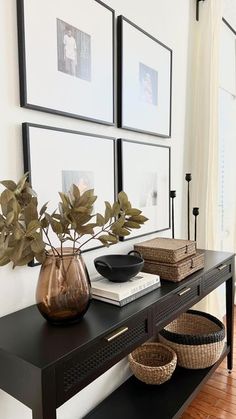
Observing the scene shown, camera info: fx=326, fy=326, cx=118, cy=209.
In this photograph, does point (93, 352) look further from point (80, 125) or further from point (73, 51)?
point (73, 51)

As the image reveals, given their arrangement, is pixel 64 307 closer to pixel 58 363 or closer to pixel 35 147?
pixel 58 363

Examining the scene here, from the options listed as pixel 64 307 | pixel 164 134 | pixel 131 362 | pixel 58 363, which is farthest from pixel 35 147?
pixel 131 362

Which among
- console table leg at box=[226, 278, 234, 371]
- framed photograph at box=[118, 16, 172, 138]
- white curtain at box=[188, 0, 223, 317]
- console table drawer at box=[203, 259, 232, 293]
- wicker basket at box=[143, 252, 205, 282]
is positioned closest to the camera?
wicker basket at box=[143, 252, 205, 282]

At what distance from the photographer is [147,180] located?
2.03 metres

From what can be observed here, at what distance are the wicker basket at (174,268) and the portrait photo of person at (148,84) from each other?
96cm

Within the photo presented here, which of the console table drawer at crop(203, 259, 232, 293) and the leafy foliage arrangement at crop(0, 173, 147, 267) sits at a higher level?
the leafy foliage arrangement at crop(0, 173, 147, 267)

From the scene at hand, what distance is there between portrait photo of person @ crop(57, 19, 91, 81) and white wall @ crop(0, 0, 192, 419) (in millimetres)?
207

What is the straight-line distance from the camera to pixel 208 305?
2.58m

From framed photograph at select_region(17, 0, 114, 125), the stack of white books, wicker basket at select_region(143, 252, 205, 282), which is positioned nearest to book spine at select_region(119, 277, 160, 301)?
the stack of white books

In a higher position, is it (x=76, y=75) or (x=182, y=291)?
(x=76, y=75)

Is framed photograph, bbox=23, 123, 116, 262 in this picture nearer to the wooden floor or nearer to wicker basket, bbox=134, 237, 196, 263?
wicker basket, bbox=134, 237, 196, 263

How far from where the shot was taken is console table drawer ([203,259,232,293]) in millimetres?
1857

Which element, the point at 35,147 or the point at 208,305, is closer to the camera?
the point at 35,147

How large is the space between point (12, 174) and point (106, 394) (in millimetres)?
1308
